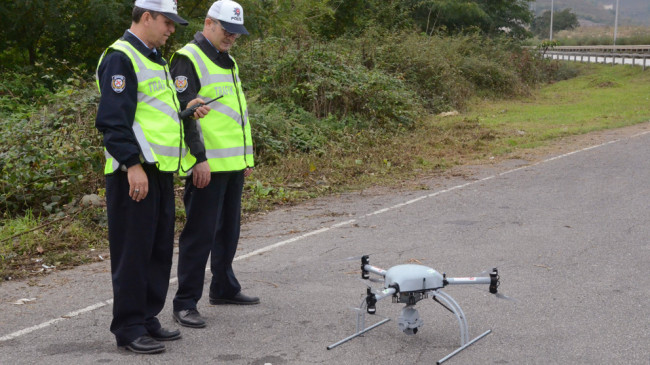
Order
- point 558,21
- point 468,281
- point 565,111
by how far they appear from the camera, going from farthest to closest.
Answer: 1. point 558,21
2. point 565,111
3. point 468,281

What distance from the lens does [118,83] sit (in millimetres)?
4359

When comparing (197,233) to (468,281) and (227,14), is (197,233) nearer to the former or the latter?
(227,14)

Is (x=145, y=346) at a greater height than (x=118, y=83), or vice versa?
(x=118, y=83)

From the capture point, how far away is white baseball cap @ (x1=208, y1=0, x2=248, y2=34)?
506 centimetres

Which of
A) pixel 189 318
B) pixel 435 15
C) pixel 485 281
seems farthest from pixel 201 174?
pixel 435 15

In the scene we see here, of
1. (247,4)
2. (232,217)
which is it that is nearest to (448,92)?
(247,4)

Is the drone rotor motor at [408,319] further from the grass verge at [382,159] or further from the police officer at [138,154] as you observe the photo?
the grass verge at [382,159]

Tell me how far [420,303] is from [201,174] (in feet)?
6.39

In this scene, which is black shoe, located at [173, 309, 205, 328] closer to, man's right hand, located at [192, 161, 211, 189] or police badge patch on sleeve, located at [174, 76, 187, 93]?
man's right hand, located at [192, 161, 211, 189]

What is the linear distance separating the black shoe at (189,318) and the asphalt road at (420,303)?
62mm

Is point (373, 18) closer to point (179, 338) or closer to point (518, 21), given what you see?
point (518, 21)

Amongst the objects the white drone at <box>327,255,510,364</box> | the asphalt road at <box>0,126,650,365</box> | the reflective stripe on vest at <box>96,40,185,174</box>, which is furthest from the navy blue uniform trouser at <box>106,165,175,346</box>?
the white drone at <box>327,255,510,364</box>

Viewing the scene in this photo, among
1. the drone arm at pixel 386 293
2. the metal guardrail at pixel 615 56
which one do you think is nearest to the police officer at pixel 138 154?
the drone arm at pixel 386 293

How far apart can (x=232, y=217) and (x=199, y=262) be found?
0.47 metres
